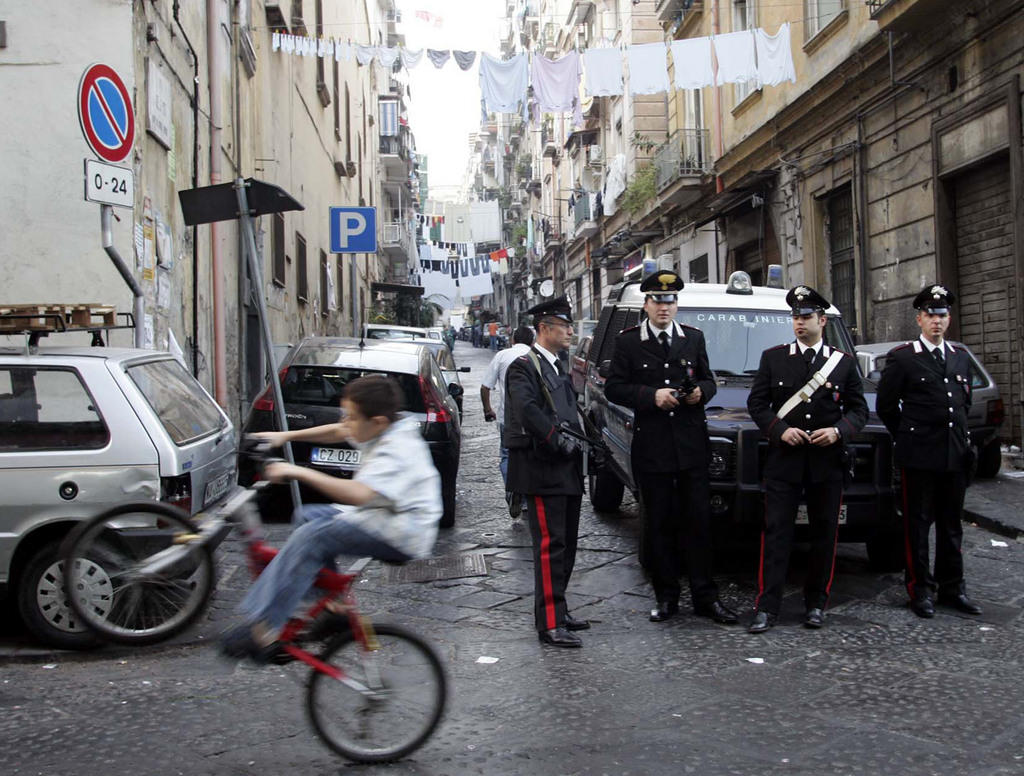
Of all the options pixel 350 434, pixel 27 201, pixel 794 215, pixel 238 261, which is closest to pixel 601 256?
pixel 794 215

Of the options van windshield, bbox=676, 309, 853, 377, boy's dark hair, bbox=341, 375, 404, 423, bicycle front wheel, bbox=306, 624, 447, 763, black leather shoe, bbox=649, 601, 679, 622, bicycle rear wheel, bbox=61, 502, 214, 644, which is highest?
van windshield, bbox=676, 309, 853, 377

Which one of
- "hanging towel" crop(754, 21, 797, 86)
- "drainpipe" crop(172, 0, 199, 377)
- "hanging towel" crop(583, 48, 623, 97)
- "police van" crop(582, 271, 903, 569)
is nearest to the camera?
"police van" crop(582, 271, 903, 569)

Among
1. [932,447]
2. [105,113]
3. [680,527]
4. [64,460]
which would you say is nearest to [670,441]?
[680,527]

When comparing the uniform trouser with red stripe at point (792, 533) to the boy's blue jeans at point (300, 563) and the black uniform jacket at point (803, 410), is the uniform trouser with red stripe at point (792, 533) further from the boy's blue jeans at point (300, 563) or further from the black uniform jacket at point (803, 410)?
the boy's blue jeans at point (300, 563)

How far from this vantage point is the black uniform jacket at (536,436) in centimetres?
558

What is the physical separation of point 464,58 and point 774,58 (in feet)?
14.5

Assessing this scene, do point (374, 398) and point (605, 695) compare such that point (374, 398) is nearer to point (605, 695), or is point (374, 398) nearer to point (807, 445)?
point (605, 695)

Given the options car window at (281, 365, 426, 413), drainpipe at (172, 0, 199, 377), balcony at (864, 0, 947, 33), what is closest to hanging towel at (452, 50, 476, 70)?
drainpipe at (172, 0, 199, 377)

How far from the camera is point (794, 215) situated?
18750 millimetres

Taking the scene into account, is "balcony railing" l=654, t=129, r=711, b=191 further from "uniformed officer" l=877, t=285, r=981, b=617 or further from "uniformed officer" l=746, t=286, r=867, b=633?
"uniformed officer" l=746, t=286, r=867, b=633

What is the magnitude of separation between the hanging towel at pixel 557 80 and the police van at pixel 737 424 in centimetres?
582

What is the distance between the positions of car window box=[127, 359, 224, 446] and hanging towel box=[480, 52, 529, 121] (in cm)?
972

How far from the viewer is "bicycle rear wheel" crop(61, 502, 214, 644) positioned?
461cm

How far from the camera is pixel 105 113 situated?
24.0ft
